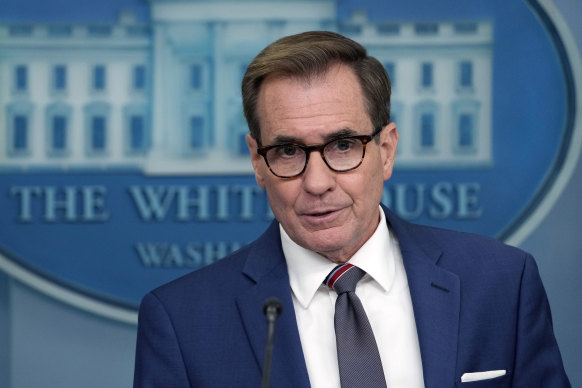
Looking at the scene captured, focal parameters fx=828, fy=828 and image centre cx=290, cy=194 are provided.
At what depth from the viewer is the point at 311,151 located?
1729mm

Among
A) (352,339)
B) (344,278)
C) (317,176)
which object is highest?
(317,176)

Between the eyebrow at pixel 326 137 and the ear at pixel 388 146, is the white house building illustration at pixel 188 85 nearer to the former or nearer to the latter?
the ear at pixel 388 146

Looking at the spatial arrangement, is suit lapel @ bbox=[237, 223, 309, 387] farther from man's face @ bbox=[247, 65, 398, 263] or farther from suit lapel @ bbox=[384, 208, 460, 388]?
suit lapel @ bbox=[384, 208, 460, 388]

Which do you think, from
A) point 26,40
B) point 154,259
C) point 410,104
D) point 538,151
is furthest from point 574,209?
point 26,40

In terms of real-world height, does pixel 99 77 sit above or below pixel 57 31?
below

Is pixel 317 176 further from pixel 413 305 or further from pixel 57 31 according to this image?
pixel 57 31

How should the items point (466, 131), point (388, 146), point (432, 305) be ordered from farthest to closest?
point (466, 131)
point (388, 146)
point (432, 305)

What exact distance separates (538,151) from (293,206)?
1.43 m

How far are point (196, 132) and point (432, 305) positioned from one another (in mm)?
1395

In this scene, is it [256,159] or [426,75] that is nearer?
[256,159]

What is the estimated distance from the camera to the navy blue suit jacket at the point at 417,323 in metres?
1.77

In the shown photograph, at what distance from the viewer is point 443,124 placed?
2.95 m

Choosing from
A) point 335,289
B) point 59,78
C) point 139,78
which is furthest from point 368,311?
point 59,78

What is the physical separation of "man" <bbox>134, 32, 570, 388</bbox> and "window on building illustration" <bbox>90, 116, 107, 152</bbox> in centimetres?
118
